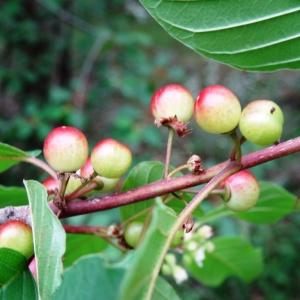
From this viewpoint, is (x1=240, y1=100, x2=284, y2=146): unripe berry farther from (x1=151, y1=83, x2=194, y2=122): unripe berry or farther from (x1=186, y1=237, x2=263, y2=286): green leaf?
(x1=186, y1=237, x2=263, y2=286): green leaf

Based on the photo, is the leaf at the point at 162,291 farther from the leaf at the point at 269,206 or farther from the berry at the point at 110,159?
the leaf at the point at 269,206

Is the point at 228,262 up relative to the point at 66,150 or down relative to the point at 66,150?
down

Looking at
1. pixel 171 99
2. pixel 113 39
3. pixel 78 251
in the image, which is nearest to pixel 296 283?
pixel 113 39

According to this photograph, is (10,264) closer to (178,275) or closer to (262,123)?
(262,123)

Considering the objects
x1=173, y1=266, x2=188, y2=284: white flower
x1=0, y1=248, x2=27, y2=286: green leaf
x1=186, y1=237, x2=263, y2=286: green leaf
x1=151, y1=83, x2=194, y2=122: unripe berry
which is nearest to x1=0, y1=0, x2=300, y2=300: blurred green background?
x1=186, y1=237, x2=263, y2=286: green leaf

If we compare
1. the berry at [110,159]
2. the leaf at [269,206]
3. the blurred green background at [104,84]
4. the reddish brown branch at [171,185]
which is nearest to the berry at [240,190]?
the reddish brown branch at [171,185]

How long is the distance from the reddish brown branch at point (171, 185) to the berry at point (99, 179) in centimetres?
5

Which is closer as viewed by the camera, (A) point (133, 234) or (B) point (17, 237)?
(B) point (17, 237)

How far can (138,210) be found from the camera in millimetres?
942

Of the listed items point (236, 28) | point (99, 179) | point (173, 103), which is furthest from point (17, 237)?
point (236, 28)

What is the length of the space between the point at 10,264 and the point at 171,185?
0.70 feet

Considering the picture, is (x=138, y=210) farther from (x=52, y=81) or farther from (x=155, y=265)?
(x=52, y=81)

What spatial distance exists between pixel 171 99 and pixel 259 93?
2.83m

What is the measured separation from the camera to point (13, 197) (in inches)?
35.0
